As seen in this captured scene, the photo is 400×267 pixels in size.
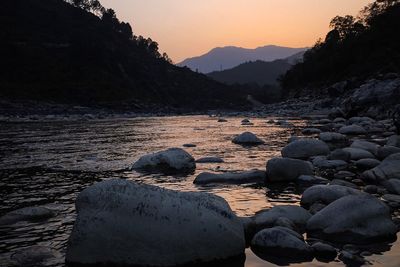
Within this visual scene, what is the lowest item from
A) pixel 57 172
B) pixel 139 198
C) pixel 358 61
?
pixel 57 172

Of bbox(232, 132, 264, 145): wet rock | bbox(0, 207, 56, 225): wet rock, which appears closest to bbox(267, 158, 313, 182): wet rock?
bbox(0, 207, 56, 225): wet rock

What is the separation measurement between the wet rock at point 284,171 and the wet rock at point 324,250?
5272mm

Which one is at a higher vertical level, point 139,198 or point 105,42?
point 105,42

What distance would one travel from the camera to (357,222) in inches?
277

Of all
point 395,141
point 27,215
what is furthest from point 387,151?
point 27,215

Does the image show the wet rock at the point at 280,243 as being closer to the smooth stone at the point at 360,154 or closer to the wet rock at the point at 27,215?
the wet rock at the point at 27,215

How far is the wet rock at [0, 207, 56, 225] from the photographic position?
26.8 ft

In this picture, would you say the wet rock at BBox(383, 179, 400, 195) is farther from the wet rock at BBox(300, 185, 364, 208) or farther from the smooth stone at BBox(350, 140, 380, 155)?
the smooth stone at BBox(350, 140, 380, 155)

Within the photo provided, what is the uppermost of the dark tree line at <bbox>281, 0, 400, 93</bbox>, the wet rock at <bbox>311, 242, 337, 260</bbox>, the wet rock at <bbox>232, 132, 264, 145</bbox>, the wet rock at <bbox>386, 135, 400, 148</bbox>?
the dark tree line at <bbox>281, 0, 400, 93</bbox>

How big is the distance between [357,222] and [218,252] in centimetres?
239

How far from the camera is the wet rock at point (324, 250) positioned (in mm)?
Answer: 6188

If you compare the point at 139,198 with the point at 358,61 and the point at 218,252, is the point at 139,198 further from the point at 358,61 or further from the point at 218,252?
the point at 358,61

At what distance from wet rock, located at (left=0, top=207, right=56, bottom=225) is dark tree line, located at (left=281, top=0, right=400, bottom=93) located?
5942 cm

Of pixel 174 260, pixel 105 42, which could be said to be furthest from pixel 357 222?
pixel 105 42
